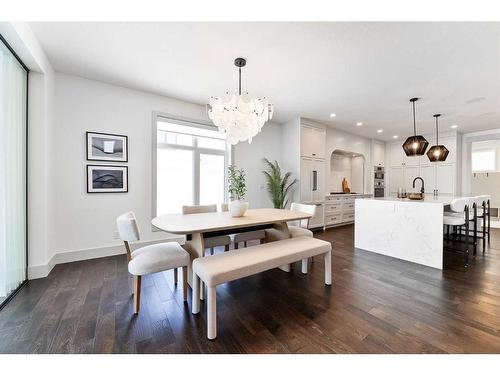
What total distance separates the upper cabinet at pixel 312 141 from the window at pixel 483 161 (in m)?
4.92

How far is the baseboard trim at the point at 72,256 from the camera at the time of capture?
2428 millimetres

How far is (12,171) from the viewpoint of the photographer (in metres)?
2.09

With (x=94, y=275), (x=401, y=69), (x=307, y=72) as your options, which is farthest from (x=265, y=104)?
(x=94, y=275)

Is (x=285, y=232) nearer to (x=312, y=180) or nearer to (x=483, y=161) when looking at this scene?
(x=312, y=180)

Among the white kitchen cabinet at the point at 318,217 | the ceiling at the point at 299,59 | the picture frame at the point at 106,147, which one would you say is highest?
the ceiling at the point at 299,59

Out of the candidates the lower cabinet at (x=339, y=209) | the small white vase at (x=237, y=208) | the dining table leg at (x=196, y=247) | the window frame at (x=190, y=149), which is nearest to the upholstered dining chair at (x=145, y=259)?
the dining table leg at (x=196, y=247)

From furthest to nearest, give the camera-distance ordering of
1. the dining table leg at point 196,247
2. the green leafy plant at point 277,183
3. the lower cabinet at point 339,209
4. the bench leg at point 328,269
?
the lower cabinet at point 339,209 → the green leafy plant at point 277,183 → the bench leg at point 328,269 → the dining table leg at point 196,247

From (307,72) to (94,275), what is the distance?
381 centimetres

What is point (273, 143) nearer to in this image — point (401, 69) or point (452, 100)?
point (401, 69)

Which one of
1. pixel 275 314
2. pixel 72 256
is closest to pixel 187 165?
pixel 72 256

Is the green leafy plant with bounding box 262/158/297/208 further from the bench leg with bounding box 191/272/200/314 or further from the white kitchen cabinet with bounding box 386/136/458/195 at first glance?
the white kitchen cabinet with bounding box 386/136/458/195

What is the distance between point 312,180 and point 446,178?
4.12 metres

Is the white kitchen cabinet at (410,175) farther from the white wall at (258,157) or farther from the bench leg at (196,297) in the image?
the bench leg at (196,297)

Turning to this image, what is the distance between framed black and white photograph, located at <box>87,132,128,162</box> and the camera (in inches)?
120
